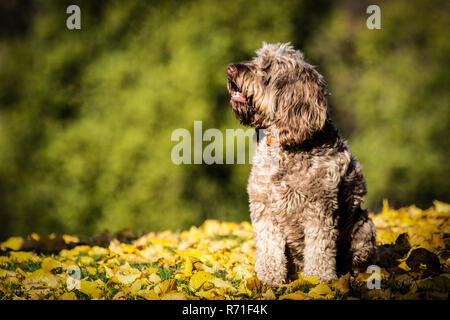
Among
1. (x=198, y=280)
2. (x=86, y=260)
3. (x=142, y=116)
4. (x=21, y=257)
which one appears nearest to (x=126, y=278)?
(x=198, y=280)

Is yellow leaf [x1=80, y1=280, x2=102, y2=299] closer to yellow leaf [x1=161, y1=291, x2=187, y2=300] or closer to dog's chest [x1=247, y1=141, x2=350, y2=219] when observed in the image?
yellow leaf [x1=161, y1=291, x2=187, y2=300]

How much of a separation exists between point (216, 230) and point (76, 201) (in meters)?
5.30


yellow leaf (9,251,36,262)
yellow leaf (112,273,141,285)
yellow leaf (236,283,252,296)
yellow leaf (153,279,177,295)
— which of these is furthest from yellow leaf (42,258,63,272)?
yellow leaf (236,283,252,296)

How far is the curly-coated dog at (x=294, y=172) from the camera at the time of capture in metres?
3.54

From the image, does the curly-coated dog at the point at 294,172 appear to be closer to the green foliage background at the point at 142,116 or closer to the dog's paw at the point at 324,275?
the dog's paw at the point at 324,275

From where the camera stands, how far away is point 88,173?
10.3 meters

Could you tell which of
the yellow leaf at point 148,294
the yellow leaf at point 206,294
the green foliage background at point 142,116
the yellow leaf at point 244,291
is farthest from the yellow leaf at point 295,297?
the green foliage background at point 142,116

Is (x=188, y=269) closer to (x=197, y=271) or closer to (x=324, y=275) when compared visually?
(x=197, y=271)

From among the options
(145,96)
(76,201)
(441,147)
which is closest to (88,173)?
(76,201)

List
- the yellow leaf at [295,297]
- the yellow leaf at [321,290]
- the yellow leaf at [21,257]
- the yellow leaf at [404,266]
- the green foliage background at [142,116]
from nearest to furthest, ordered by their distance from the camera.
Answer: the yellow leaf at [295,297] → the yellow leaf at [321,290] → the yellow leaf at [404,266] → the yellow leaf at [21,257] → the green foliage background at [142,116]

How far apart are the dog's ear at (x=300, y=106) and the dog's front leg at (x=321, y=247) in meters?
0.69

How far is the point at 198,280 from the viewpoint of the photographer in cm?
360

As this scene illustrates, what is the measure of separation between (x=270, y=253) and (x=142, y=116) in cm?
719

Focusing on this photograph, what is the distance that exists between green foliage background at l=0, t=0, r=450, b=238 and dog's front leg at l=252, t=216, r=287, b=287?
6.55m
